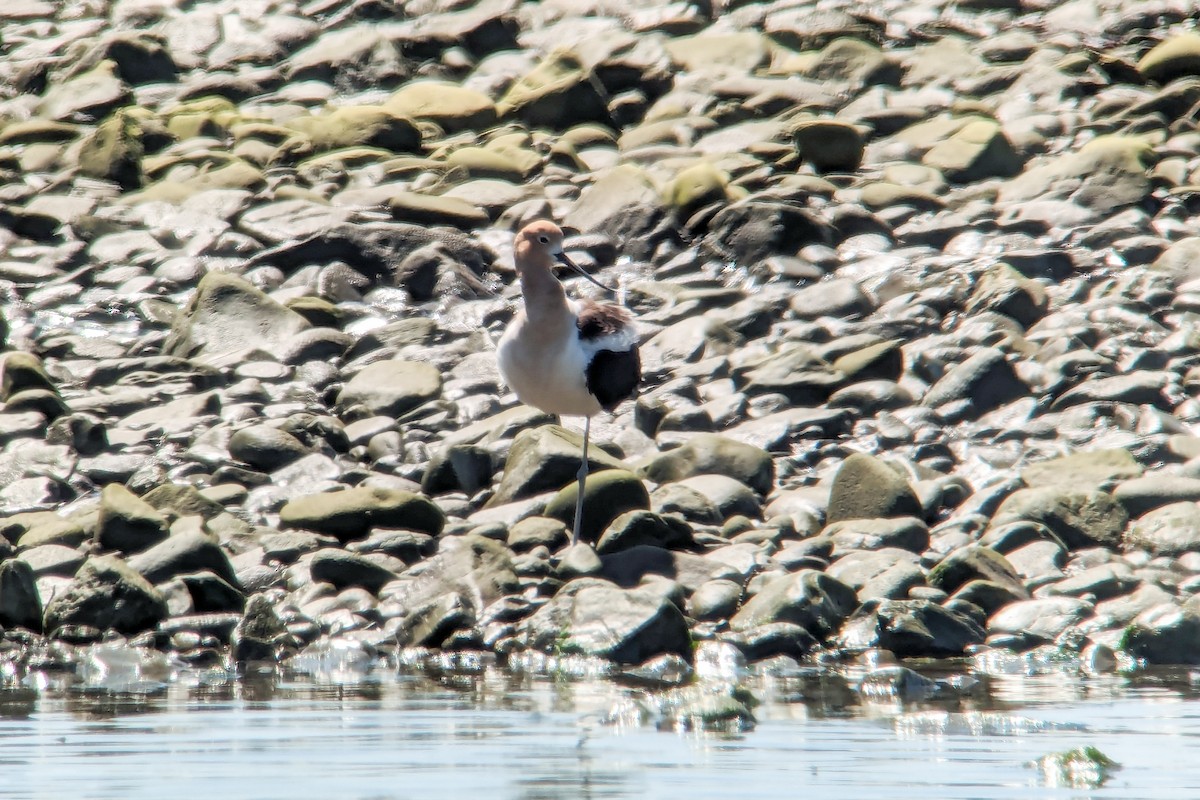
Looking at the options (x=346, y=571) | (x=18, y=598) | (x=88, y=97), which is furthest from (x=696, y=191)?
(x=88, y=97)

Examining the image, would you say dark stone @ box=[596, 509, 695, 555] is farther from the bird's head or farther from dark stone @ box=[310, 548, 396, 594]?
the bird's head

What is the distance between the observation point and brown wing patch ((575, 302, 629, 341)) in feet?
36.7

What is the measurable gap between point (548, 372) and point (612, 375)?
0.45 meters

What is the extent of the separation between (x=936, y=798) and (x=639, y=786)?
36.7 inches

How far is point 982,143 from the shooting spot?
17.0 meters

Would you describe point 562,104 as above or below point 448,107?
below

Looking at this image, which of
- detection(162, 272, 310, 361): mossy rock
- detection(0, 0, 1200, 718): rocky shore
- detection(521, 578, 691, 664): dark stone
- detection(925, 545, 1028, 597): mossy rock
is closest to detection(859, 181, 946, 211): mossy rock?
detection(0, 0, 1200, 718): rocky shore

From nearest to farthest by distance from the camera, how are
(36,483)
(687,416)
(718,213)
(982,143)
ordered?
1. (36,483)
2. (687,416)
3. (718,213)
4. (982,143)

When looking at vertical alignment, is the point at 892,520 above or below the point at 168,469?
below

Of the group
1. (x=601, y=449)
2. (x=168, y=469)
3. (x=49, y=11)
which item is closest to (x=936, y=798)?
(x=601, y=449)

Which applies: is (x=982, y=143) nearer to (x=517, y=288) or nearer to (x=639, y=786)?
(x=517, y=288)

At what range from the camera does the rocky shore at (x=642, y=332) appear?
29.2 feet

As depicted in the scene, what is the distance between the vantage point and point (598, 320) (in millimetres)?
11273

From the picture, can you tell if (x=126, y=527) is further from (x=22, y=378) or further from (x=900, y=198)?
(x=900, y=198)
